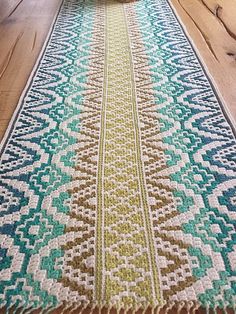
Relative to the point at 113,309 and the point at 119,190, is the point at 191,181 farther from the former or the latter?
the point at 113,309

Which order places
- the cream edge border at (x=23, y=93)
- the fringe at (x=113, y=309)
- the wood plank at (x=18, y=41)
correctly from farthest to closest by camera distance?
the wood plank at (x=18, y=41), the cream edge border at (x=23, y=93), the fringe at (x=113, y=309)

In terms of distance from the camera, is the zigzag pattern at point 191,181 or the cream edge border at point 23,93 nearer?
the zigzag pattern at point 191,181

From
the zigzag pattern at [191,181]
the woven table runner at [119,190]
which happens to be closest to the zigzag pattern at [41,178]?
the woven table runner at [119,190]

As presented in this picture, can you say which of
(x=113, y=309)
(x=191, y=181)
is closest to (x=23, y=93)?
(x=191, y=181)

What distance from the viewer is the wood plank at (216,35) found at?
946 mm

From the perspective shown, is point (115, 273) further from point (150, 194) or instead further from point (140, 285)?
point (150, 194)

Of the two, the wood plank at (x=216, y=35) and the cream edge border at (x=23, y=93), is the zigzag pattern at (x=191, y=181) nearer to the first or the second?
the wood plank at (x=216, y=35)

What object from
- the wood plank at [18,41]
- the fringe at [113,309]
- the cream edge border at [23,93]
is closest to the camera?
the fringe at [113,309]

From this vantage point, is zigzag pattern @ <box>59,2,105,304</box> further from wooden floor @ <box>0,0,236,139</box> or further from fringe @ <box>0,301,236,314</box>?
wooden floor @ <box>0,0,236,139</box>

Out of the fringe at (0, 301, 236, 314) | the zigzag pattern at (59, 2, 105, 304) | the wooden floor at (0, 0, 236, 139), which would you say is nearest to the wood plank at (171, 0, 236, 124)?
the wooden floor at (0, 0, 236, 139)

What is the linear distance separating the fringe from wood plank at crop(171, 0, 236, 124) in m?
0.48

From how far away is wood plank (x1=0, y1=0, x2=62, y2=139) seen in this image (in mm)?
942

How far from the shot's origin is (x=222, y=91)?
0.90 metres

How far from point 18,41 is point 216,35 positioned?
Result: 0.70 m
